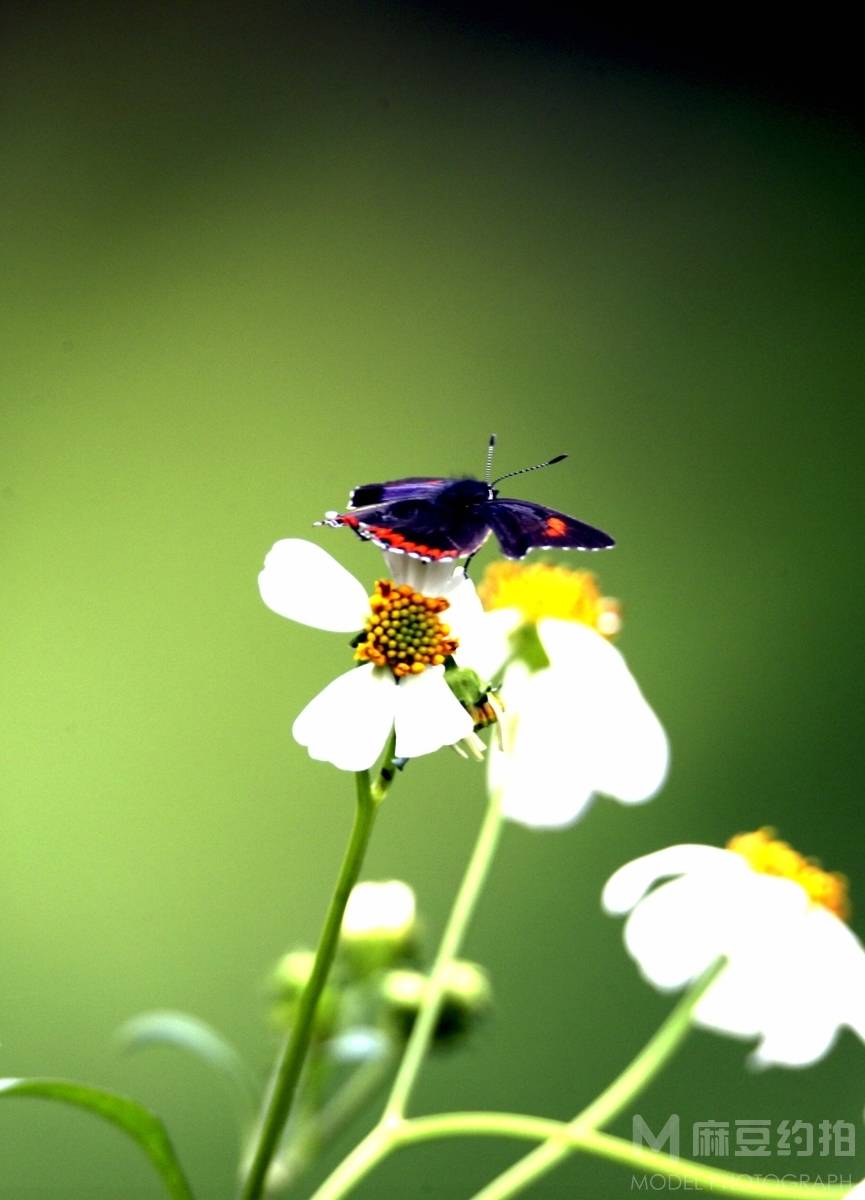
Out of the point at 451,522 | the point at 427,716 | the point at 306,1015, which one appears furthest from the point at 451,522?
the point at 306,1015

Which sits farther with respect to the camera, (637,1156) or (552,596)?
(552,596)

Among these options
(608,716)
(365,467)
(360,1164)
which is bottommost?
(360,1164)

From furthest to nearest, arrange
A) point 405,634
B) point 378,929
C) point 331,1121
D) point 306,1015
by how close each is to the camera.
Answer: point 378,929 → point 331,1121 → point 405,634 → point 306,1015

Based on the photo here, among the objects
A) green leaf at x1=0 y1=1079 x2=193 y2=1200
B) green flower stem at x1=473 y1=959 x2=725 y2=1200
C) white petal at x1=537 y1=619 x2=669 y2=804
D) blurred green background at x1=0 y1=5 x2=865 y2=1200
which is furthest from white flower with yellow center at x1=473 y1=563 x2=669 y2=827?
blurred green background at x1=0 y1=5 x2=865 y2=1200

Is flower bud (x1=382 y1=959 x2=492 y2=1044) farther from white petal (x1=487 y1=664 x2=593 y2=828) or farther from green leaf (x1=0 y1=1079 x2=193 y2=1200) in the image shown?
green leaf (x1=0 y1=1079 x2=193 y2=1200)

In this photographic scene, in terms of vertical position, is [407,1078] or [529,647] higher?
[529,647]

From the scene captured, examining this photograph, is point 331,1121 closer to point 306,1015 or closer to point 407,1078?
point 407,1078
